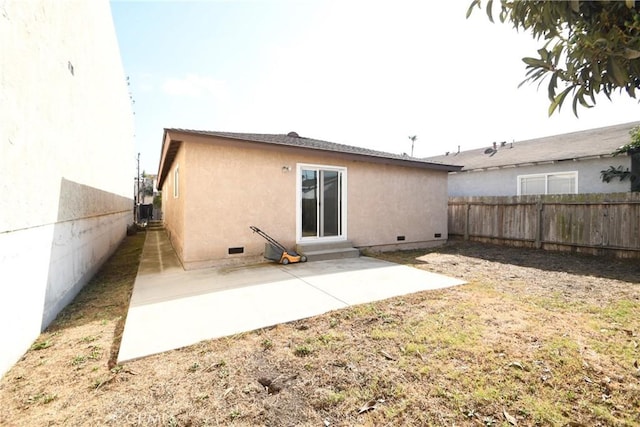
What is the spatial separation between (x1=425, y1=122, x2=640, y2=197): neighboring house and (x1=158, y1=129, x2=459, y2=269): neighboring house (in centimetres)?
463

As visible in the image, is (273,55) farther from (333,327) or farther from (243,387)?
(243,387)

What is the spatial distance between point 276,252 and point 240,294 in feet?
6.63

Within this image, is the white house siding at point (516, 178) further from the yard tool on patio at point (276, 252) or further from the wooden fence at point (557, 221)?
the yard tool on patio at point (276, 252)

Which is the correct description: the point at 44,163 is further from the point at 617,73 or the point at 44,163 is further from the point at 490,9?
the point at 617,73

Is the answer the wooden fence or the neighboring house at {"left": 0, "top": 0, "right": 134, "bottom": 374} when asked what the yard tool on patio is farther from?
the wooden fence

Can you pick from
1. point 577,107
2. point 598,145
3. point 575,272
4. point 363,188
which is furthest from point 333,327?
point 598,145

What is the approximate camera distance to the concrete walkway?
312cm

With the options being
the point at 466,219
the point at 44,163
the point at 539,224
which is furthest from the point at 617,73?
the point at 466,219

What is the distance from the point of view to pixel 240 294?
433 centimetres

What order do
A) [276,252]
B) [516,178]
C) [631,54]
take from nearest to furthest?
[631,54] < [276,252] < [516,178]

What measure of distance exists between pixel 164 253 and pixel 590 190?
15.2 m

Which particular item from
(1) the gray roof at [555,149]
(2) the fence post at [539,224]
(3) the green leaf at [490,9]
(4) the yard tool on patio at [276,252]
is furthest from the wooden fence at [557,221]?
(3) the green leaf at [490,9]

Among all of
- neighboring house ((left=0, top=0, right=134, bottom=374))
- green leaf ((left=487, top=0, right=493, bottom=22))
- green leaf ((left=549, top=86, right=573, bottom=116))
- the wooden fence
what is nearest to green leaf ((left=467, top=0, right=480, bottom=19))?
green leaf ((left=487, top=0, right=493, bottom=22))

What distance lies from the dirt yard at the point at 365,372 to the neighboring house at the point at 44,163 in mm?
545
